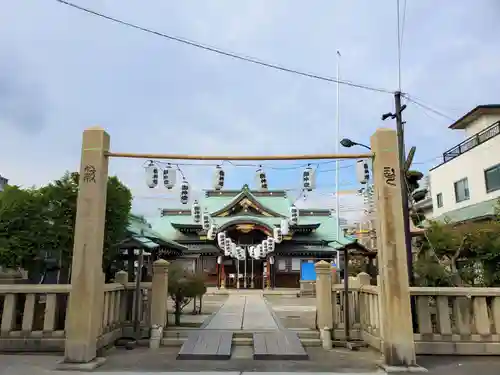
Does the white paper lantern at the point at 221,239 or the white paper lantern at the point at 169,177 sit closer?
the white paper lantern at the point at 169,177

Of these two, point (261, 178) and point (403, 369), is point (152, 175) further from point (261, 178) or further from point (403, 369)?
point (403, 369)

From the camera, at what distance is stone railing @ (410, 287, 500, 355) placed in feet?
25.2

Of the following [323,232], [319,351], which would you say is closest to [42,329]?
[319,351]

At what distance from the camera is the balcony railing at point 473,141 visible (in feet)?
68.8

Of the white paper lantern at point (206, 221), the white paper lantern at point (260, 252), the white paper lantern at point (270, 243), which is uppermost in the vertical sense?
the white paper lantern at point (206, 221)

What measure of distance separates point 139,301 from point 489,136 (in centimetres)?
2022

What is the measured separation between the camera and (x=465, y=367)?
683 cm

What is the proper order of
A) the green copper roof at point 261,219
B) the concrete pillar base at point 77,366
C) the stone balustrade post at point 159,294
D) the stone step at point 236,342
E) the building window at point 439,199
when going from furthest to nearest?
1. the green copper roof at point 261,219
2. the building window at point 439,199
3. the stone balustrade post at point 159,294
4. the stone step at point 236,342
5. the concrete pillar base at point 77,366

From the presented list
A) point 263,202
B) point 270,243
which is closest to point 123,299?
point 270,243

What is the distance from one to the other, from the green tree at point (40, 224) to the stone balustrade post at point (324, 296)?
5055mm

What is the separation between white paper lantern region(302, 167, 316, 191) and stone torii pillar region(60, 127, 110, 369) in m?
5.80

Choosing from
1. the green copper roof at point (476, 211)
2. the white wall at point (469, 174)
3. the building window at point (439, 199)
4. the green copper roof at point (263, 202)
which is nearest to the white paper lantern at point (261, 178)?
the green copper roof at point (476, 211)

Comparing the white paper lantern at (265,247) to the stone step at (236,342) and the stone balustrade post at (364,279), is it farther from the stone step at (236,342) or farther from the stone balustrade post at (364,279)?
the stone step at (236,342)

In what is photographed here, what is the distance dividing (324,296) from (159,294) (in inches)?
150
